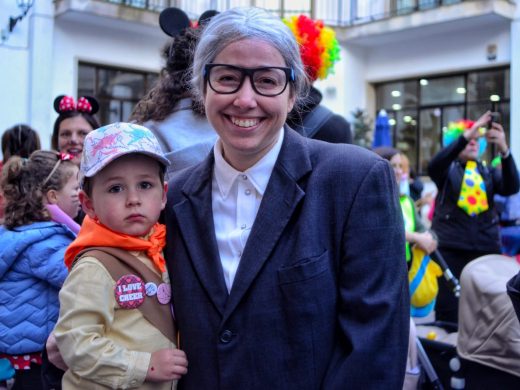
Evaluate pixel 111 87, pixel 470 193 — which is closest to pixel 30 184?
pixel 470 193

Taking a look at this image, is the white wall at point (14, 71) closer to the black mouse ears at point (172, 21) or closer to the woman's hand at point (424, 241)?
the woman's hand at point (424, 241)

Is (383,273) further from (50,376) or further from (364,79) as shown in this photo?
(364,79)

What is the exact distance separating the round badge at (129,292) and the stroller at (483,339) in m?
2.07

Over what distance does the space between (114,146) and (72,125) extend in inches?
99.1

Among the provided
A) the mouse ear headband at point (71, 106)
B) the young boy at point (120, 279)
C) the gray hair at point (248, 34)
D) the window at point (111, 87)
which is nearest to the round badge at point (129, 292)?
the young boy at point (120, 279)

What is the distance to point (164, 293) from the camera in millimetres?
1843

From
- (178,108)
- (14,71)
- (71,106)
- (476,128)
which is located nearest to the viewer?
(178,108)

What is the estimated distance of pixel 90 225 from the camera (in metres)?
1.92

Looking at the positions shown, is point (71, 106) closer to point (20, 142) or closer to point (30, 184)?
point (20, 142)

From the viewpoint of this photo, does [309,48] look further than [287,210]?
Yes

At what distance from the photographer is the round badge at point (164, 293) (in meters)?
1.83

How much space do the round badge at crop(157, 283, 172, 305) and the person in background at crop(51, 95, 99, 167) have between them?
2.51m

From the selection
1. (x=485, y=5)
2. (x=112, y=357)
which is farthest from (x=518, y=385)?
(x=485, y=5)

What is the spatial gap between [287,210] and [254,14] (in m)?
0.55
